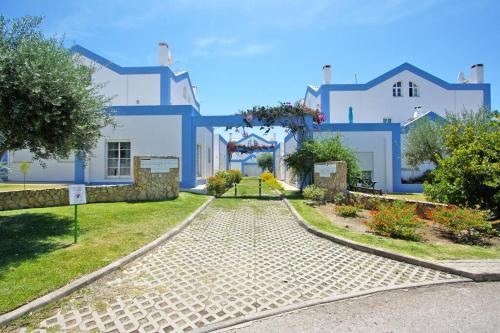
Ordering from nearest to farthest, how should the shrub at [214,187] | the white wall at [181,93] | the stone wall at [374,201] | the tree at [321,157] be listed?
the stone wall at [374,201], the tree at [321,157], the shrub at [214,187], the white wall at [181,93]

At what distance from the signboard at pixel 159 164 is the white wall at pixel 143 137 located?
2.98m

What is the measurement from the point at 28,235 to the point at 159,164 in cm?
581

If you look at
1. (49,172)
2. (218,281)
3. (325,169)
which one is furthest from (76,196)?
(49,172)

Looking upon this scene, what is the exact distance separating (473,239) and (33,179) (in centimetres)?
1852

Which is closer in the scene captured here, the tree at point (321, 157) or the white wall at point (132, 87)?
the tree at point (321, 157)

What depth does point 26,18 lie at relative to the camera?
21.5ft

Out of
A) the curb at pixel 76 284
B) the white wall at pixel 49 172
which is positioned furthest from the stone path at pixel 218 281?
the white wall at pixel 49 172

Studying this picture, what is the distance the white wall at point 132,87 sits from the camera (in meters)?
20.4

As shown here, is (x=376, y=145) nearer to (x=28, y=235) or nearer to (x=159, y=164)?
(x=159, y=164)

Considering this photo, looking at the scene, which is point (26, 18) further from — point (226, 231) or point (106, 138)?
point (106, 138)

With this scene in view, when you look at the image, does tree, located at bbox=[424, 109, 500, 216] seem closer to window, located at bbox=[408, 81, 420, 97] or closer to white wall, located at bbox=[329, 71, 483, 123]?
white wall, located at bbox=[329, 71, 483, 123]

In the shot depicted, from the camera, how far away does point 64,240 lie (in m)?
5.92

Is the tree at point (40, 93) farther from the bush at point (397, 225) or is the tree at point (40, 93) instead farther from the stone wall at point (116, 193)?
the bush at point (397, 225)

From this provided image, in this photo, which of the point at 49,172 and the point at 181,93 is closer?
the point at 49,172
